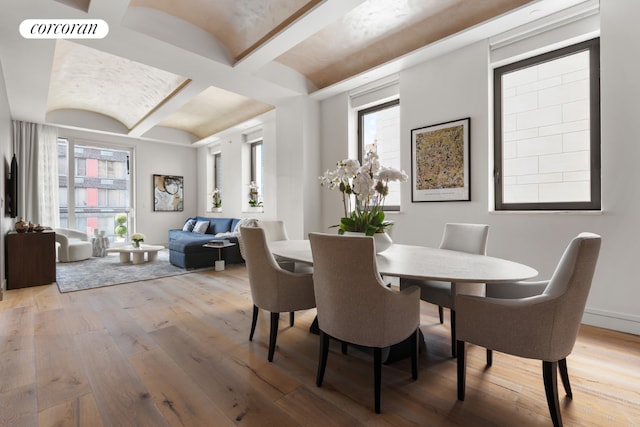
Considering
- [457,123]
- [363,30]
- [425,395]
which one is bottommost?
[425,395]

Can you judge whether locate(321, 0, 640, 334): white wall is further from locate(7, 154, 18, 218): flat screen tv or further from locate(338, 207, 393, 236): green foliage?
locate(7, 154, 18, 218): flat screen tv

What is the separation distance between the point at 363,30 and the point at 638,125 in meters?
2.63

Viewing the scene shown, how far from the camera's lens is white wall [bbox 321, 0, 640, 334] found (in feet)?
7.68

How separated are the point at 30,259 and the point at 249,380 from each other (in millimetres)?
4002

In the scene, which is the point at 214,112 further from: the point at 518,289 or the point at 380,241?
the point at 518,289

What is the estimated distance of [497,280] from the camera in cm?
135

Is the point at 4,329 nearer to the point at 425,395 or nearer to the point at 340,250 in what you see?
the point at 340,250

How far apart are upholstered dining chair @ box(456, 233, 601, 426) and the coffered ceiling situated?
2.43 meters

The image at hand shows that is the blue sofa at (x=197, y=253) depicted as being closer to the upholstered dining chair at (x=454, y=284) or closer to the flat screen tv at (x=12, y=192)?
the flat screen tv at (x=12, y=192)

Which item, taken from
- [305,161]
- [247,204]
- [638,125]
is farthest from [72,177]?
[638,125]

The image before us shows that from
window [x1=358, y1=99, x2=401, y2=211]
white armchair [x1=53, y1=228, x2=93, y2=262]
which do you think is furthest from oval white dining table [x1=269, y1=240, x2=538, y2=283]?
white armchair [x1=53, y1=228, x2=93, y2=262]

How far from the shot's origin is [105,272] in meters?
4.62

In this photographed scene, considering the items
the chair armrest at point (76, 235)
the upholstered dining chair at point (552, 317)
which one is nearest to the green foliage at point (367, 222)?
the upholstered dining chair at point (552, 317)

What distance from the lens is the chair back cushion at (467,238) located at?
2.33 metres
